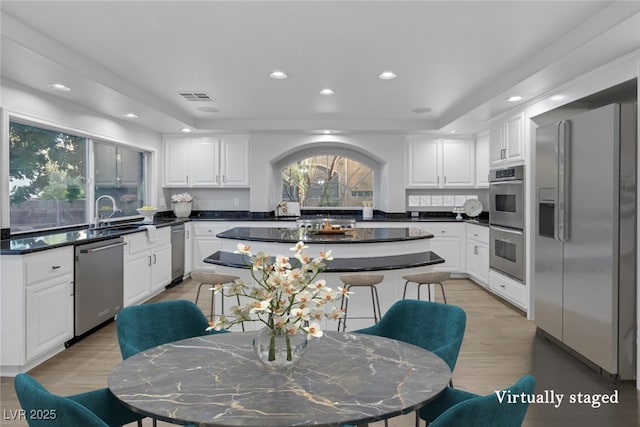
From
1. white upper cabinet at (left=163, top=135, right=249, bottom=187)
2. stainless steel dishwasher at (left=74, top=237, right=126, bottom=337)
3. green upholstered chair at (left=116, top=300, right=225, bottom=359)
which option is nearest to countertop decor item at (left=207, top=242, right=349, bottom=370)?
green upholstered chair at (left=116, top=300, right=225, bottom=359)

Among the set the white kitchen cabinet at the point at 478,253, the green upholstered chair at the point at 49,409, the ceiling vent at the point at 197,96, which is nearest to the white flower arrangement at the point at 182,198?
the ceiling vent at the point at 197,96

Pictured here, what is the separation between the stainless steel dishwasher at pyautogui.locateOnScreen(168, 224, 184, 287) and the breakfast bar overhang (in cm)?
212

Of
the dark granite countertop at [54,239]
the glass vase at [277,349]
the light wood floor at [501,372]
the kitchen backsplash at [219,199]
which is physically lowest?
the light wood floor at [501,372]

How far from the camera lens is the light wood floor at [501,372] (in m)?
2.45

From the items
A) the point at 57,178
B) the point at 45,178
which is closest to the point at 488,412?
the point at 45,178

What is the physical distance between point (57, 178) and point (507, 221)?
4969 mm

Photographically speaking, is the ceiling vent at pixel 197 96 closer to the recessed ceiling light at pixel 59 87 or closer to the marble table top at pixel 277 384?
the recessed ceiling light at pixel 59 87

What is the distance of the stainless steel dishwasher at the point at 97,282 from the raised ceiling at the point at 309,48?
1.49m

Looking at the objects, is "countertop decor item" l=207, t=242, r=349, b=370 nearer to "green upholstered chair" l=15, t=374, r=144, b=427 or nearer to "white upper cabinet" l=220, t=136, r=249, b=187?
"green upholstered chair" l=15, t=374, r=144, b=427

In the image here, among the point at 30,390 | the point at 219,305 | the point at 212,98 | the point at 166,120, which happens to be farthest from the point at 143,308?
the point at 166,120

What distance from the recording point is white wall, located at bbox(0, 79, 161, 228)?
3.43m

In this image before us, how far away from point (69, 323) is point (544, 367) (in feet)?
12.6

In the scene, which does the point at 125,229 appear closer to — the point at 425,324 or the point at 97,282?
the point at 97,282

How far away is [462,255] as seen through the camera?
6.39 meters
